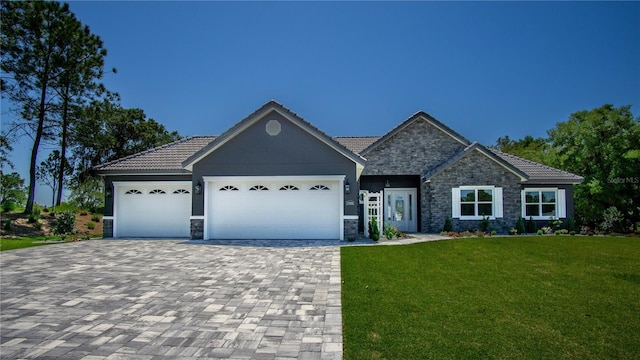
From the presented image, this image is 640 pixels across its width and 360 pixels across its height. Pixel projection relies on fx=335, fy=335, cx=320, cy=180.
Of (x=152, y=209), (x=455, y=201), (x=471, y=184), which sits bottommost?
(x=152, y=209)

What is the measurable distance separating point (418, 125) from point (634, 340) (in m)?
15.5

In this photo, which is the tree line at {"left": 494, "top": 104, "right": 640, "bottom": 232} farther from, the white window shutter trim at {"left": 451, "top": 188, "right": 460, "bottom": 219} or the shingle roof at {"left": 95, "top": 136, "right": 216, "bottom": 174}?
the shingle roof at {"left": 95, "top": 136, "right": 216, "bottom": 174}

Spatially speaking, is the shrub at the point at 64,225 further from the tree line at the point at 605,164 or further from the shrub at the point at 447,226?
the tree line at the point at 605,164

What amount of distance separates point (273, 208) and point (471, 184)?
1046 cm

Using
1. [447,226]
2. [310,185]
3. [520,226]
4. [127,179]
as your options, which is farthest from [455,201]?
[127,179]

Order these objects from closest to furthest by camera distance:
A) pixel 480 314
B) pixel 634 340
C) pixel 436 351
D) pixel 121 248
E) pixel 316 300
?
pixel 436 351, pixel 634 340, pixel 480 314, pixel 316 300, pixel 121 248

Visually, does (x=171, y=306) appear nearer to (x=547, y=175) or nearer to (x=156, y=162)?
(x=156, y=162)

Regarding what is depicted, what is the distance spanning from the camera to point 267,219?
14.4m

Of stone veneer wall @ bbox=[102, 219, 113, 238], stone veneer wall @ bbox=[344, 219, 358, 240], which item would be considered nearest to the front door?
stone veneer wall @ bbox=[344, 219, 358, 240]

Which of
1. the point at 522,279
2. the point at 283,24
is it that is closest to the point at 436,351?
the point at 522,279

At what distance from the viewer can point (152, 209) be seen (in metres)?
15.8

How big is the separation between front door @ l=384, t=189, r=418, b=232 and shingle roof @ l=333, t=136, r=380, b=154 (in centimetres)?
336

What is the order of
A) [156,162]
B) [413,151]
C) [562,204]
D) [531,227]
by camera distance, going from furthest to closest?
[413,151]
[562,204]
[531,227]
[156,162]

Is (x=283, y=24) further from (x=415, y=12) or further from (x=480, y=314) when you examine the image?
(x=480, y=314)
